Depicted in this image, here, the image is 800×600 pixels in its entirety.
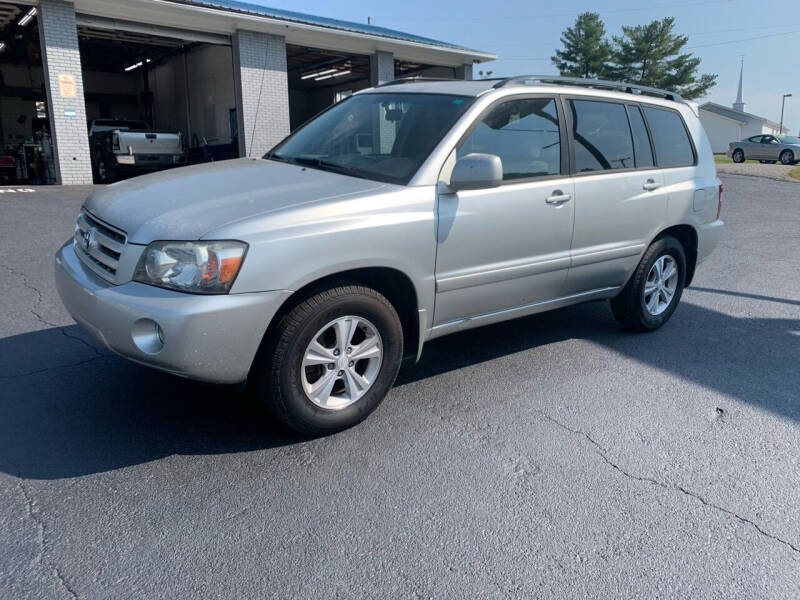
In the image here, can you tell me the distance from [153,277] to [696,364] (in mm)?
3640

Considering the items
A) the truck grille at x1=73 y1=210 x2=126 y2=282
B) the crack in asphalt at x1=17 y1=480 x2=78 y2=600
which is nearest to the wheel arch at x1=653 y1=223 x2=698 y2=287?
the truck grille at x1=73 y1=210 x2=126 y2=282

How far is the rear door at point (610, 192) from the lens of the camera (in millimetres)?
4344

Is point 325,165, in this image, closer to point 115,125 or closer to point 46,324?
point 46,324

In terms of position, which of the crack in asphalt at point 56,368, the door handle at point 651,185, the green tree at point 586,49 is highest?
the green tree at point 586,49

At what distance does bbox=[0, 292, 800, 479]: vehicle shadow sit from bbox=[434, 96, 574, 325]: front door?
0.67 metres

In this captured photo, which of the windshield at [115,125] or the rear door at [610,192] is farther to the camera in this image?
the windshield at [115,125]

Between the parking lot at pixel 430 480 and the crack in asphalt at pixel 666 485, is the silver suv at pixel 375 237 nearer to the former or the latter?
the parking lot at pixel 430 480

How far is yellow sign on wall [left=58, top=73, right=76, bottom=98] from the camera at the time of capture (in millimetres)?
14945

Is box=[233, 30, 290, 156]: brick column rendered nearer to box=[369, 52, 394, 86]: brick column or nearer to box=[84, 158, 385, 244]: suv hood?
box=[369, 52, 394, 86]: brick column

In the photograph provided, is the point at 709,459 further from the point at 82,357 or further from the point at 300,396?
the point at 82,357

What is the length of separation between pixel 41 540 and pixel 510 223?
2.83 metres

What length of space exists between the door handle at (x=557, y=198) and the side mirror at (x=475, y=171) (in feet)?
2.23

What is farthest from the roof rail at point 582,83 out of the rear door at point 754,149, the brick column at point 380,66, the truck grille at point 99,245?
the rear door at point 754,149

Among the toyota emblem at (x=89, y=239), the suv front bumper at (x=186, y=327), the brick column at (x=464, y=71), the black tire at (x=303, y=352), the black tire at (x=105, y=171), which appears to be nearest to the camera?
the suv front bumper at (x=186, y=327)
